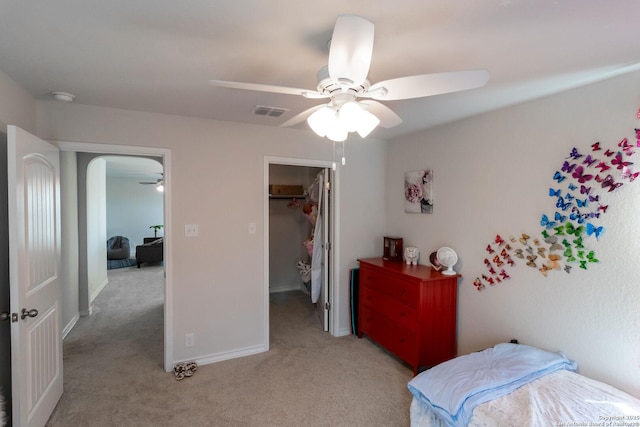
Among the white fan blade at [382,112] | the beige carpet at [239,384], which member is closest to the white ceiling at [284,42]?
the white fan blade at [382,112]

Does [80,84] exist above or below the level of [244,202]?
above

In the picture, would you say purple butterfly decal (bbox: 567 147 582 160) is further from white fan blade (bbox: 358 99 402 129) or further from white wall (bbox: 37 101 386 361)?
white wall (bbox: 37 101 386 361)

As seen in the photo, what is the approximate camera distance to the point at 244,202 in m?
3.02

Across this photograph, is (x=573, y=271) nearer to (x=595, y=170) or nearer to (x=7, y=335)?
(x=595, y=170)

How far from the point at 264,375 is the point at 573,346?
2259mm

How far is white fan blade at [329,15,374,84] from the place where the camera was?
1.00 meters

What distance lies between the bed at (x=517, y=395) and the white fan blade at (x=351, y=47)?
5.69 ft

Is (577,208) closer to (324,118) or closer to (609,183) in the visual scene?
(609,183)

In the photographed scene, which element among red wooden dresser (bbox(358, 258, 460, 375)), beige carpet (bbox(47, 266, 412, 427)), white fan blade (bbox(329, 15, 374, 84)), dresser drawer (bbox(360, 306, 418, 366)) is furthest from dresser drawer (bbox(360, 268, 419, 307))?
white fan blade (bbox(329, 15, 374, 84))

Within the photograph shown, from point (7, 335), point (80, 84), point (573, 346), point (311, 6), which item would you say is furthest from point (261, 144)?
point (573, 346)

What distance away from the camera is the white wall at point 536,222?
185 cm

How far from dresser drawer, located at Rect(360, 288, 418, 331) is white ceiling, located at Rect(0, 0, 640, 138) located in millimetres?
1721

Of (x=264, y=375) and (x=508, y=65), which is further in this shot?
(x=264, y=375)

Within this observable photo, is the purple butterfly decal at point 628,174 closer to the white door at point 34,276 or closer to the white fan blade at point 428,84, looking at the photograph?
the white fan blade at point 428,84
